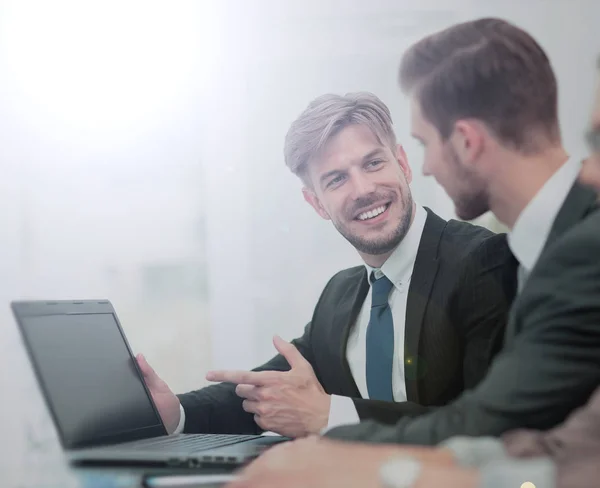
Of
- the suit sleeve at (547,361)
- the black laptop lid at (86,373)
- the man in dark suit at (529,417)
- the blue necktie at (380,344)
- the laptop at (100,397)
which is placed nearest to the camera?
the man in dark suit at (529,417)

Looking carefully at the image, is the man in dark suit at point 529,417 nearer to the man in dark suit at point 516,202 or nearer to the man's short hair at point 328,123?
the man in dark suit at point 516,202

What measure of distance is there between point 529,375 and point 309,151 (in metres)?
0.83

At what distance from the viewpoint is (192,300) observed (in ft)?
6.02

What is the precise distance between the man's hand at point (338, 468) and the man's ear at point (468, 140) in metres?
0.72

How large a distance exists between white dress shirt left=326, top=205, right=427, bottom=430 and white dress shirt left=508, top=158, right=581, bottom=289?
0.85 ft

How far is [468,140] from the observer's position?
5.36ft

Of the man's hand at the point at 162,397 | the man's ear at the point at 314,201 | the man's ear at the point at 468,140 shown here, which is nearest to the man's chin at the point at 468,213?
the man's ear at the point at 468,140

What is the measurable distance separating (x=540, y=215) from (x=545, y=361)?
1.45 feet

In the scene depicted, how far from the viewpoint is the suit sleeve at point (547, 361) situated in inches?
48.1

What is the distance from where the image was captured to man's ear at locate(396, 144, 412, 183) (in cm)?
176

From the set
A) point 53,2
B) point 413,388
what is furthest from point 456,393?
point 53,2

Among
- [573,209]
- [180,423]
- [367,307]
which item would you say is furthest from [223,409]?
[573,209]

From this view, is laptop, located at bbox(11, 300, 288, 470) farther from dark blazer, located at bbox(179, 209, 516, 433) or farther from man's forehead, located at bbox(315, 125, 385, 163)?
man's forehead, located at bbox(315, 125, 385, 163)

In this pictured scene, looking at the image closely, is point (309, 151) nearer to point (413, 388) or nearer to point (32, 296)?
point (413, 388)
